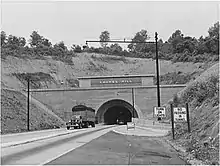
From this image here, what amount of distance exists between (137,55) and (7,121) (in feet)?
297

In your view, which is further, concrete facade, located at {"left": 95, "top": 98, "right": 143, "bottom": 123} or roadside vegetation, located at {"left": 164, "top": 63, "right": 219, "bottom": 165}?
concrete facade, located at {"left": 95, "top": 98, "right": 143, "bottom": 123}

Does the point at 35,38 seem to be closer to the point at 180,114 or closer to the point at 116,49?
the point at 116,49

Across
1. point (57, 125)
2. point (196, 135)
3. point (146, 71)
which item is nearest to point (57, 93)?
point (57, 125)

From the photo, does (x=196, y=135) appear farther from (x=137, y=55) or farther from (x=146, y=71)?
(x=137, y=55)

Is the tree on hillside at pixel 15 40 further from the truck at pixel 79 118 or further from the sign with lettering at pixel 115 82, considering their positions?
the truck at pixel 79 118

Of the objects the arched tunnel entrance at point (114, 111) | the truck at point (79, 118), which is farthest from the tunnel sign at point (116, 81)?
the truck at point (79, 118)

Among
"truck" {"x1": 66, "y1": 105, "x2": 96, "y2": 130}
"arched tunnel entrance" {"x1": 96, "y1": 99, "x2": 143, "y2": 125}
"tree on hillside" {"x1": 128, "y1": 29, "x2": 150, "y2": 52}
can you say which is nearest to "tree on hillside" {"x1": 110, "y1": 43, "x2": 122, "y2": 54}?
"tree on hillside" {"x1": 128, "y1": 29, "x2": 150, "y2": 52}

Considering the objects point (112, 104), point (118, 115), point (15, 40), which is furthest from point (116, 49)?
point (112, 104)

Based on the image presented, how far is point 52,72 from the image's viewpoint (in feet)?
311

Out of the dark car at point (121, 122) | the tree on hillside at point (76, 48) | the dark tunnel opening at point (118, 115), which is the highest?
the tree on hillside at point (76, 48)

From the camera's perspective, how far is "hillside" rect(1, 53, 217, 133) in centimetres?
5382

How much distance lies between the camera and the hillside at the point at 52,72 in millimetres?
53819

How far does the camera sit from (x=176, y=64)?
104562 millimetres

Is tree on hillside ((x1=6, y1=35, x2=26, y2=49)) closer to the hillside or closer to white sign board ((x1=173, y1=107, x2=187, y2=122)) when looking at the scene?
the hillside
